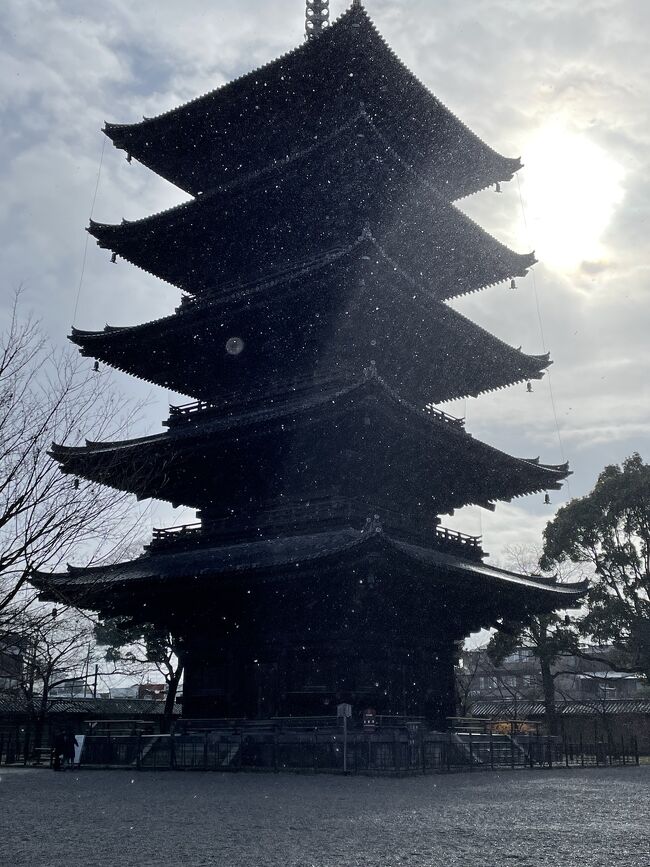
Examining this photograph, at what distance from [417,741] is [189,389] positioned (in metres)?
13.4

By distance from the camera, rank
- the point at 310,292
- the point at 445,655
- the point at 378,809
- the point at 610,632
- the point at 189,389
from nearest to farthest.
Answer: the point at 378,809 → the point at 310,292 → the point at 445,655 → the point at 189,389 → the point at 610,632

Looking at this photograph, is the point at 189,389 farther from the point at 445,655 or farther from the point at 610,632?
the point at 610,632

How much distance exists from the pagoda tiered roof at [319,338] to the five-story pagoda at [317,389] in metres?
0.07

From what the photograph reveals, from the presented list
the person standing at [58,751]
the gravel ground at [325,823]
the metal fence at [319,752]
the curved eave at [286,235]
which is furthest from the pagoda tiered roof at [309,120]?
the gravel ground at [325,823]

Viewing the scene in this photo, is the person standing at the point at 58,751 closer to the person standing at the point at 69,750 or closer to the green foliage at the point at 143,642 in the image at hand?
the person standing at the point at 69,750

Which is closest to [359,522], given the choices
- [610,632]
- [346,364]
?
[346,364]

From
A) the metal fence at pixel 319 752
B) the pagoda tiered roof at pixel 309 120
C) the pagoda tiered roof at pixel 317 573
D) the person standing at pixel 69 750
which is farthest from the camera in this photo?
the pagoda tiered roof at pixel 309 120

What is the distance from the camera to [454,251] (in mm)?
28484

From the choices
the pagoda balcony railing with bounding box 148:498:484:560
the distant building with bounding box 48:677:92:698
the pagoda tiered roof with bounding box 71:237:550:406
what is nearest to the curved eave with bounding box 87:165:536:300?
the pagoda tiered roof with bounding box 71:237:550:406

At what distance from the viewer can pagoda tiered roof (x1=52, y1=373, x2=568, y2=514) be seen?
2175 centimetres

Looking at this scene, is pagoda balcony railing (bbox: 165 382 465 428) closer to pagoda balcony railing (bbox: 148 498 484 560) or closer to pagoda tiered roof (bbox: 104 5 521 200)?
pagoda balcony railing (bbox: 148 498 484 560)

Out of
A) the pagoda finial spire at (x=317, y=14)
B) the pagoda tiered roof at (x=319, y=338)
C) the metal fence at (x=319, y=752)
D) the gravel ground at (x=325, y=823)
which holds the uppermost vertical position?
the pagoda finial spire at (x=317, y=14)

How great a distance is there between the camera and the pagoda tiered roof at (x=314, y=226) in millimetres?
24484

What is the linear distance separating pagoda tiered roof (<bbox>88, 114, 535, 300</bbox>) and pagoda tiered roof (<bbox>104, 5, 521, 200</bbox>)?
1.40 metres
